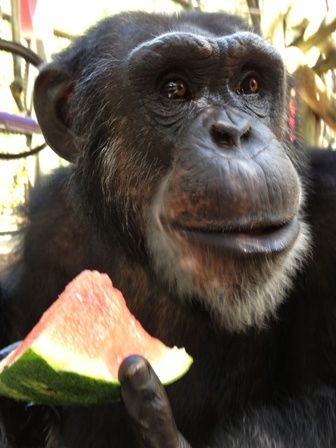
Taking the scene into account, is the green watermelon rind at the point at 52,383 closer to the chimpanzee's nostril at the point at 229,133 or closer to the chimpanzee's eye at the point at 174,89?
the chimpanzee's nostril at the point at 229,133

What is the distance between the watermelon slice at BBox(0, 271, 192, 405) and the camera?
1915 mm

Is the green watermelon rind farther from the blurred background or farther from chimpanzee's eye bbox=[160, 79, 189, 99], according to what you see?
the blurred background

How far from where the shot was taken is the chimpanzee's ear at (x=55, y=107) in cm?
308

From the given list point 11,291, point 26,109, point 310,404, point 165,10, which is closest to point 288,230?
point 310,404

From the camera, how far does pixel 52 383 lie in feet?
6.42

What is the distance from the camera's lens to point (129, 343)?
7.38 feet

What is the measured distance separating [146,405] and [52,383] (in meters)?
0.31

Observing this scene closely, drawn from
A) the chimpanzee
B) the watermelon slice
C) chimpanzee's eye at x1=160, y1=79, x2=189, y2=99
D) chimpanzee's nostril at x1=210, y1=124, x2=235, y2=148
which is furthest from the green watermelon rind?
chimpanzee's eye at x1=160, y1=79, x2=189, y2=99

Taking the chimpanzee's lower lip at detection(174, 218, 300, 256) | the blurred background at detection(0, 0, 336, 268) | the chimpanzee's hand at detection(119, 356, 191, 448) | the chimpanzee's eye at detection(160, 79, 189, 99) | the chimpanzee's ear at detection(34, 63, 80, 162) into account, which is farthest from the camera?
the blurred background at detection(0, 0, 336, 268)

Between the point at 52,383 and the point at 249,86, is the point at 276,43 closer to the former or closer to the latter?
the point at 249,86

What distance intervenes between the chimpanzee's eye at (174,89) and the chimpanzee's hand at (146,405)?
1.18 metres

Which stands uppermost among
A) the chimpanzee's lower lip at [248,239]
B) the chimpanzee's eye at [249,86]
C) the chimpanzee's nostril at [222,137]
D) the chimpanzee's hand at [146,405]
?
the chimpanzee's eye at [249,86]

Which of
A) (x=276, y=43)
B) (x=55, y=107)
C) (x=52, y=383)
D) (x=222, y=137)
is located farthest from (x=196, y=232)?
(x=276, y=43)

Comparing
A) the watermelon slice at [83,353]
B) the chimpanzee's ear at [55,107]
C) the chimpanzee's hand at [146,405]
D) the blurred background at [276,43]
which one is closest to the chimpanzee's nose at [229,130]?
the watermelon slice at [83,353]
